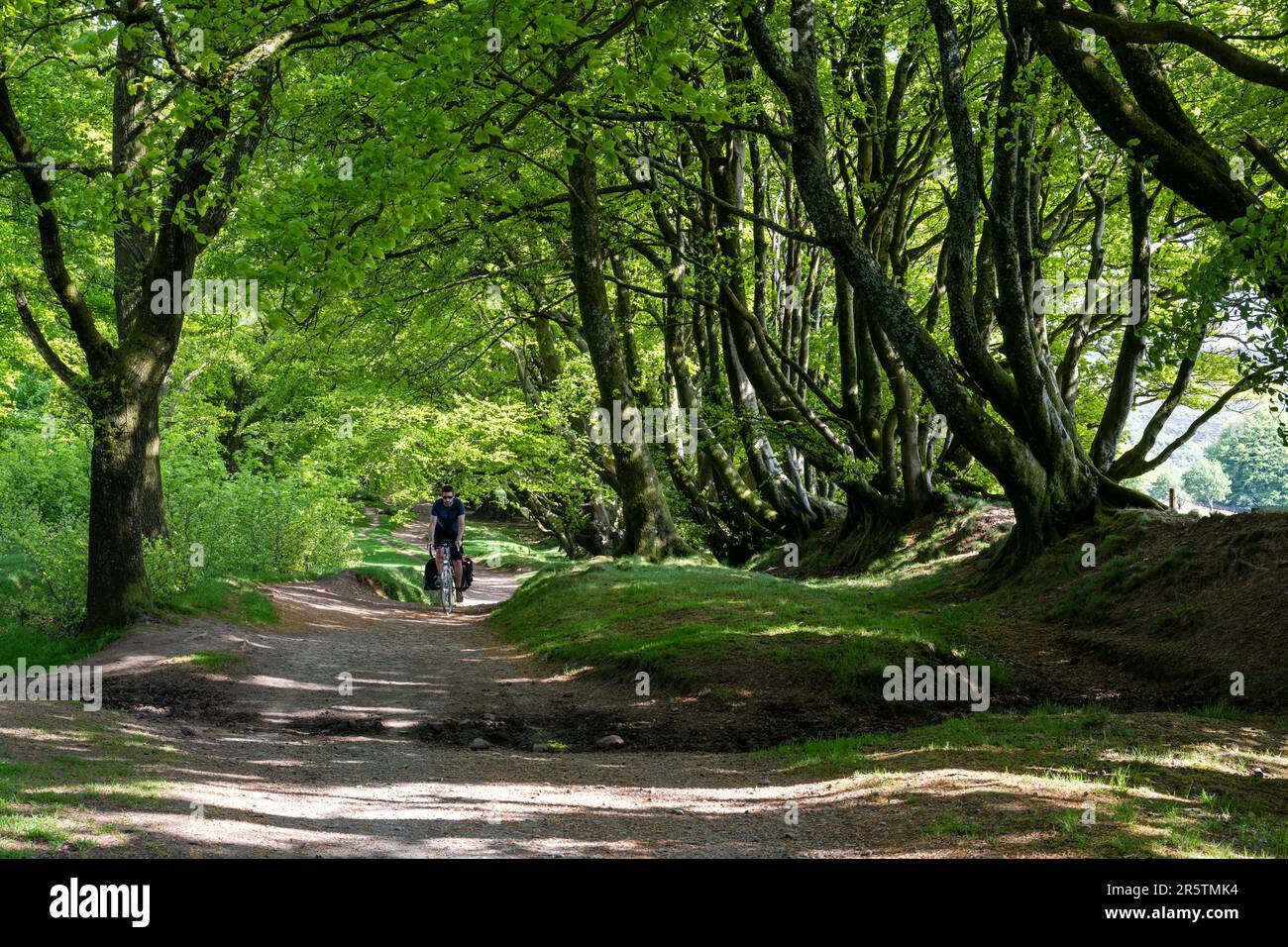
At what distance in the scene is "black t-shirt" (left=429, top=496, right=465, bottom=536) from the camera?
18516 millimetres

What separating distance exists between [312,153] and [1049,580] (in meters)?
12.0

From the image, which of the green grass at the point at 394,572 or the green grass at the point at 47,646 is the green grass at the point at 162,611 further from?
the green grass at the point at 394,572

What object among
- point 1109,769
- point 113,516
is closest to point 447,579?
point 113,516

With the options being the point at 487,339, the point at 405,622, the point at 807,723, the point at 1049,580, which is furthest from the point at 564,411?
the point at 807,723

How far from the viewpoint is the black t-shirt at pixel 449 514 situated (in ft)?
60.7

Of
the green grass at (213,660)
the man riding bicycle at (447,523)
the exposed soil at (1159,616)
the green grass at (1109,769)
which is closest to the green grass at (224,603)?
the green grass at (213,660)

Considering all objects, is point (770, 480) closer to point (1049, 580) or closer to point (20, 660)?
point (1049, 580)

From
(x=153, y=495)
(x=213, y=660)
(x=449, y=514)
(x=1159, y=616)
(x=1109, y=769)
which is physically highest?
(x=153, y=495)

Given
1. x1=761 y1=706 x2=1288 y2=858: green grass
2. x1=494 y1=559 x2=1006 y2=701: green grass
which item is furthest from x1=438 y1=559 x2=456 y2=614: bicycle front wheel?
x1=761 y1=706 x2=1288 y2=858: green grass

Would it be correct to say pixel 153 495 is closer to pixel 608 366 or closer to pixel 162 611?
pixel 162 611

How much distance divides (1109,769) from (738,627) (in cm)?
581

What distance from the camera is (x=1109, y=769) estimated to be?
6.28m

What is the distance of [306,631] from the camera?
1611 cm

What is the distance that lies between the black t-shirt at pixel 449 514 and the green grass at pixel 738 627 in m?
2.15
